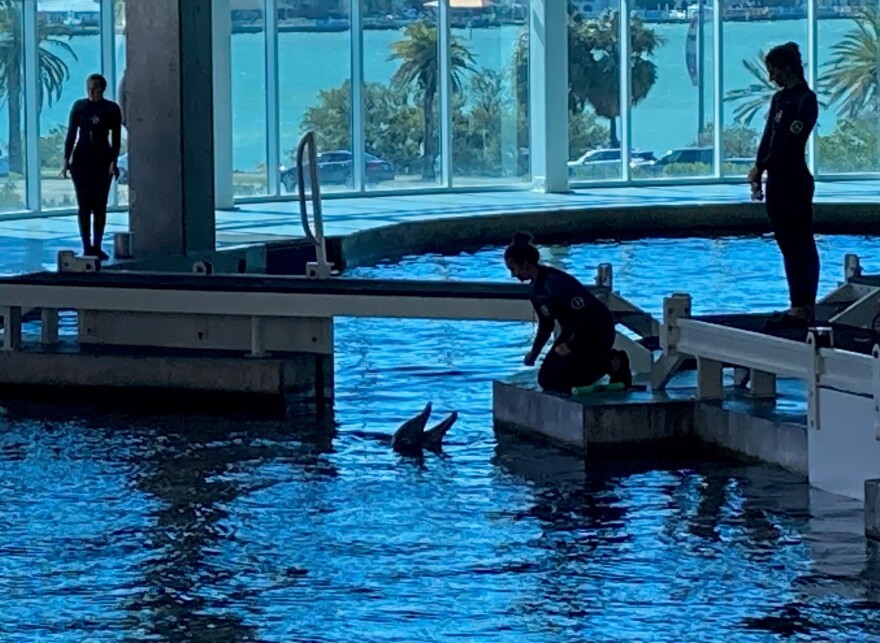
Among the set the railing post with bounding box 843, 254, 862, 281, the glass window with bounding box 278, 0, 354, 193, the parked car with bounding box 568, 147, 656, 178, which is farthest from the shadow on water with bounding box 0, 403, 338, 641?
the parked car with bounding box 568, 147, 656, 178

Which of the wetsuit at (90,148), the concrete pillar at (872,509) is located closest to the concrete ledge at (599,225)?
the wetsuit at (90,148)

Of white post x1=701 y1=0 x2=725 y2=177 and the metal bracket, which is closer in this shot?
the metal bracket

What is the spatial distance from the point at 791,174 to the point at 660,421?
1.55 meters

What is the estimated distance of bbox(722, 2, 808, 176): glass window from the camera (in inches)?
1152

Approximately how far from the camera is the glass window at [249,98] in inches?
1037


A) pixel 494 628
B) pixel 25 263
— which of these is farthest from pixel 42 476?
pixel 25 263

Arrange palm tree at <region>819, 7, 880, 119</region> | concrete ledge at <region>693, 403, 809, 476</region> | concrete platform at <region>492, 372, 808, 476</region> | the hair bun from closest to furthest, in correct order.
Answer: concrete ledge at <region>693, 403, 809, 476</region> < concrete platform at <region>492, 372, 808, 476</region> < the hair bun < palm tree at <region>819, 7, 880, 119</region>

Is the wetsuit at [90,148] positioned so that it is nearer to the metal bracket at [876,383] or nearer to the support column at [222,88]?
the support column at [222,88]

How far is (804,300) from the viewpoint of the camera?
1116 cm

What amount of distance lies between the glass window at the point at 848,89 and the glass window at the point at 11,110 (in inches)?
453

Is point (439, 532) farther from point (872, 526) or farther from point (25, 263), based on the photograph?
point (25, 263)

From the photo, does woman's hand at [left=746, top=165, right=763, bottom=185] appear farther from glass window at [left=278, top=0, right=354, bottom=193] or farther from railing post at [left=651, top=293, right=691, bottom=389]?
glass window at [left=278, top=0, right=354, bottom=193]

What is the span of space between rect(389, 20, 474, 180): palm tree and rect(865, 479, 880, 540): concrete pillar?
19854mm

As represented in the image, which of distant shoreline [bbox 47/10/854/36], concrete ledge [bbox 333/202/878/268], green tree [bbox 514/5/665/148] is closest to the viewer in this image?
concrete ledge [bbox 333/202/878/268]
